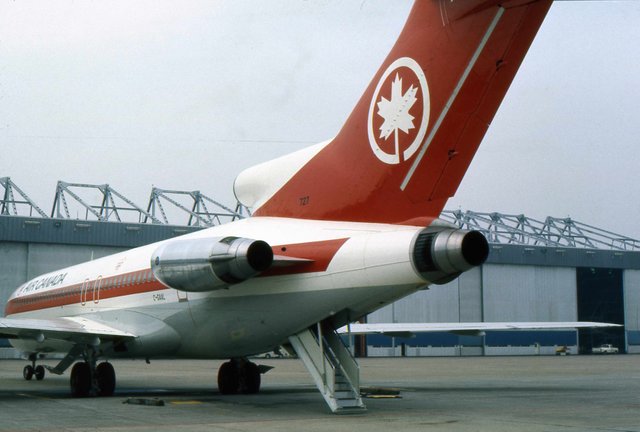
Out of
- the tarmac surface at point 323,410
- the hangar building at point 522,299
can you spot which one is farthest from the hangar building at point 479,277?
the tarmac surface at point 323,410

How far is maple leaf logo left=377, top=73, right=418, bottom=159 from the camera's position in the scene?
44.3ft

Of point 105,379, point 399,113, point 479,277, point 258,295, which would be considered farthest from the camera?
point 479,277

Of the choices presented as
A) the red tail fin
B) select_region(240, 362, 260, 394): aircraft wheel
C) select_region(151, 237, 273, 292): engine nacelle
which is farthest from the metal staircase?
select_region(240, 362, 260, 394): aircraft wheel

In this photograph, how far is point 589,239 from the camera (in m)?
75.9

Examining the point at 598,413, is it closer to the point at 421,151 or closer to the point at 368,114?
the point at 421,151

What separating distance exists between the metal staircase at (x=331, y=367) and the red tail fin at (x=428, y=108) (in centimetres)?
216

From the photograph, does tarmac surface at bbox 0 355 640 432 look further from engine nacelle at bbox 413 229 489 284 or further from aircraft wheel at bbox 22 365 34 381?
aircraft wheel at bbox 22 365 34 381

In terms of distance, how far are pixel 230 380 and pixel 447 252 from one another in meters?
9.30

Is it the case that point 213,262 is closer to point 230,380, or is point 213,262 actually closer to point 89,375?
point 89,375

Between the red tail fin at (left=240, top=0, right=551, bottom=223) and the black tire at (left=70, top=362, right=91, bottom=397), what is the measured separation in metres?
7.40

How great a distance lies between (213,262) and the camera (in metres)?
14.2

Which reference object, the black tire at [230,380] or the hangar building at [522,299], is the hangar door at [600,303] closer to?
the hangar building at [522,299]

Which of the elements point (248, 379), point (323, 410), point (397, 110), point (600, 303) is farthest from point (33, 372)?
point (600, 303)

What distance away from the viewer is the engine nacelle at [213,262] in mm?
13969
